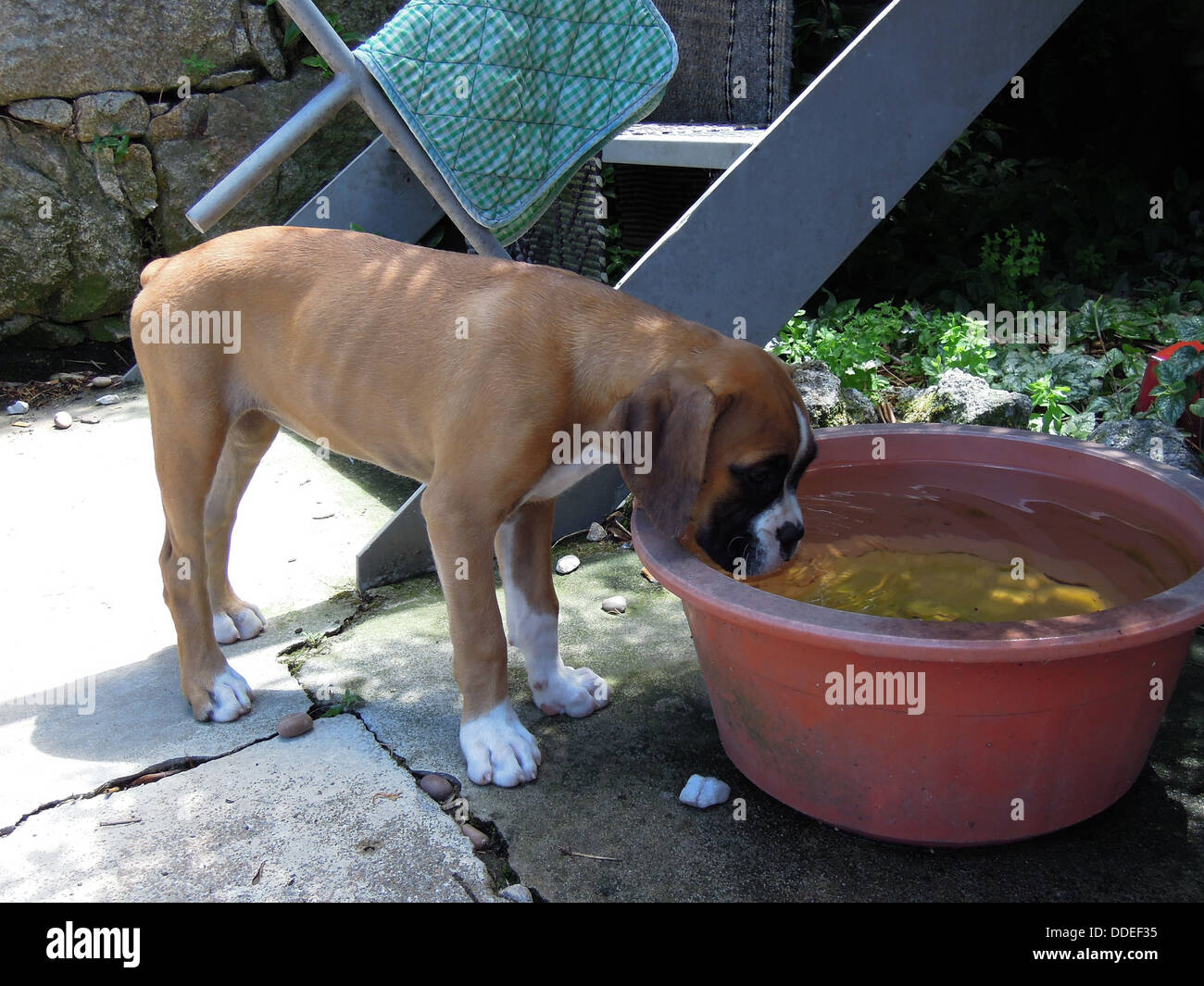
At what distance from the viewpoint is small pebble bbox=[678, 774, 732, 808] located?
9.46 feet

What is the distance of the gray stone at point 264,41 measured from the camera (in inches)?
271

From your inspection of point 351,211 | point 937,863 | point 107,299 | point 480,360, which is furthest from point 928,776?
point 107,299

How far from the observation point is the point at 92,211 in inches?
266

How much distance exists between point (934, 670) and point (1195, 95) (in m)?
6.93

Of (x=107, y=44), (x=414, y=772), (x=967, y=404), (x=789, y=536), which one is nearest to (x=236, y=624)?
(x=414, y=772)

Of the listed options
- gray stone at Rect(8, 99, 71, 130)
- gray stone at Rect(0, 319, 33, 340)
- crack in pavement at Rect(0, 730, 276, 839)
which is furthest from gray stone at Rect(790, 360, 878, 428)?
gray stone at Rect(0, 319, 33, 340)

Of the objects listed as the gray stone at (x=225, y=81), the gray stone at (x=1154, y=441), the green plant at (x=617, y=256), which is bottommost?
the gray stone at (x=1154, y=441)

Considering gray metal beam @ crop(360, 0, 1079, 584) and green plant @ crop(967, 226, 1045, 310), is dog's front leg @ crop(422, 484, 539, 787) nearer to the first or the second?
gray metal beam @ crop(360, 0, 1079, 584)

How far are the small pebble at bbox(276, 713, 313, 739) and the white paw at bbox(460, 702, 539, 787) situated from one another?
54 centimetres

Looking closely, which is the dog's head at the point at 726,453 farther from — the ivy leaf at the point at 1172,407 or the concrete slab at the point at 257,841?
the ivy leaf at the point at 1172,407

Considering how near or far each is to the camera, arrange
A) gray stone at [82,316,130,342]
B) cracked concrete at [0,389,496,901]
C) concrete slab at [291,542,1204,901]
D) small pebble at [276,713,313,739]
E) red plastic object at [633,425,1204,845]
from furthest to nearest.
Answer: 1. gray stone at [82,316,130,342]
2. small pebble at [276,713,313,739]
3. cracked concrete at [0,389,496,901]
4. concrete slab at [291,542,1204,901]
5. red plastic object at [633,425,1204,845]

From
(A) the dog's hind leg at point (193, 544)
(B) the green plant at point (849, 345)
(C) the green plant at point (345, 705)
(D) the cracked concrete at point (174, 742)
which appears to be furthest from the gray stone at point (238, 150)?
(C) the green plant at point (345, 705)

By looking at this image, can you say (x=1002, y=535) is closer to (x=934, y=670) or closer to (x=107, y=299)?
(x=934, y=670)

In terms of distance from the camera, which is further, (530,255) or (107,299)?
(107,299)
